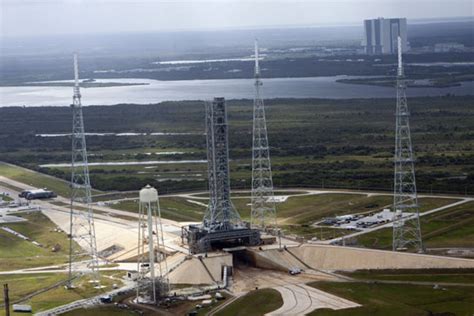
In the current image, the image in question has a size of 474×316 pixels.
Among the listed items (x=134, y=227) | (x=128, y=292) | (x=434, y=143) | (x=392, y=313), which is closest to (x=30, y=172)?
(x=134, y=227)

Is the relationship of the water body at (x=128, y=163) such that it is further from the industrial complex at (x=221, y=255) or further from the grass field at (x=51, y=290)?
the grass field at (x=51, y=290)

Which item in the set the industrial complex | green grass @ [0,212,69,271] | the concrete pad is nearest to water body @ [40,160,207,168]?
green grass @ [0,212,69,271]

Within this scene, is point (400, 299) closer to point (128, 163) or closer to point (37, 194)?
point (37, 194)

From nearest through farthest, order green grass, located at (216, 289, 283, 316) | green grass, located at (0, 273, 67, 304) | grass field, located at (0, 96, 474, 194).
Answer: green grass, located at (216, 289, 283, 316)
green grass, located at (0, 273, 67, 304)
grass field, located at (0, 96, 474, 194)

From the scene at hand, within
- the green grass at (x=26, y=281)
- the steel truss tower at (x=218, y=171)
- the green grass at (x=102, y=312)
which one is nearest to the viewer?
the green grass at (x=102, y=312)

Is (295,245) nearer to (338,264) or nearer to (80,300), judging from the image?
(338,264)

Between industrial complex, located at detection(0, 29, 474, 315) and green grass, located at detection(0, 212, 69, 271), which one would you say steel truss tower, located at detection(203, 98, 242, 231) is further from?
green grass, located at detection(0, 212, 69, 271)

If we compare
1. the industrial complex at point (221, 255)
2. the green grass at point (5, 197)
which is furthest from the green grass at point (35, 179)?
the industrial complex at point (221, 255)
